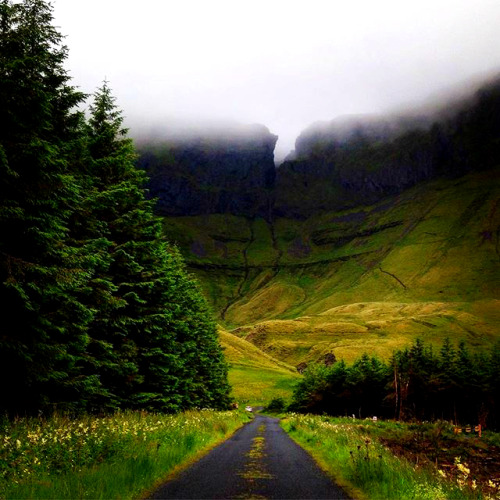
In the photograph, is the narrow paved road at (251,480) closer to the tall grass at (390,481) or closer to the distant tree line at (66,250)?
the tall grass at (390,481)

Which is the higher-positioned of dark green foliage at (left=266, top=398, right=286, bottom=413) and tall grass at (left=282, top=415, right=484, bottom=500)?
tall grass at (left=282, top=415, right=484, bottom=500)

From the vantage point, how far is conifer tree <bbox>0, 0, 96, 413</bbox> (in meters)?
12.3

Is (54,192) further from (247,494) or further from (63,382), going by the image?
(247,494)

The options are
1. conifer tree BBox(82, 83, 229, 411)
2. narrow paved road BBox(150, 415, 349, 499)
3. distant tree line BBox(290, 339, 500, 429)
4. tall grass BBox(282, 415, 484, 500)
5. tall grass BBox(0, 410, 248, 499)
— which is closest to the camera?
tall grass BBox(0, 410, 248, 499)

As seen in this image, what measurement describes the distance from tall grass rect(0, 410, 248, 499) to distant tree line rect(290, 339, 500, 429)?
197 ft

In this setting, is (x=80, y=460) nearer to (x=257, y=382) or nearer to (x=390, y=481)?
(x=390, y=481)

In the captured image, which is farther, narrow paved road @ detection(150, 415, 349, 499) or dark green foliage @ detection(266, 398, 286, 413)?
dark green foliage @ detection(266, 398, 286, 413)

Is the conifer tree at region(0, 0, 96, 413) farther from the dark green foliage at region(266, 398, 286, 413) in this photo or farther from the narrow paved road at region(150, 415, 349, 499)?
the dark green foliage at region(266, 398, 286, 413)

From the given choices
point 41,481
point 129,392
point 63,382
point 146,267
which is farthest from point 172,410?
point 41,481

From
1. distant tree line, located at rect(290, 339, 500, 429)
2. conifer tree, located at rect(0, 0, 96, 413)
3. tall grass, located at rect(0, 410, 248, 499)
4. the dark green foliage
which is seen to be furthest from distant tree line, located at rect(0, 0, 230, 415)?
the dark green foliage

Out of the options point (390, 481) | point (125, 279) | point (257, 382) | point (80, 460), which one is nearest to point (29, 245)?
point (80, 460)

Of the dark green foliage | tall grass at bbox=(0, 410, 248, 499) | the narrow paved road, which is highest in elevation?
tall grass at bbox=(0, 410, 248, 499)

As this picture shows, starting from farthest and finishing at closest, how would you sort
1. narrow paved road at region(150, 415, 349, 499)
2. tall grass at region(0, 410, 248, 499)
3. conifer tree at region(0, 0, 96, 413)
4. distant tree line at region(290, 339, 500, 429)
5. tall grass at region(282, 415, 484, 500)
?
distant tree line at region(290, 339, 500, 429) → conifer tree at region(0, 0, 96, 413) → narrow paved road at region(150, 415, 349, 499) → tall grass at region(282, 415, 484, 500) → tall grass at region(0, 410, 248, 499)

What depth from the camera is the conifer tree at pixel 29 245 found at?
12320 millimetres
